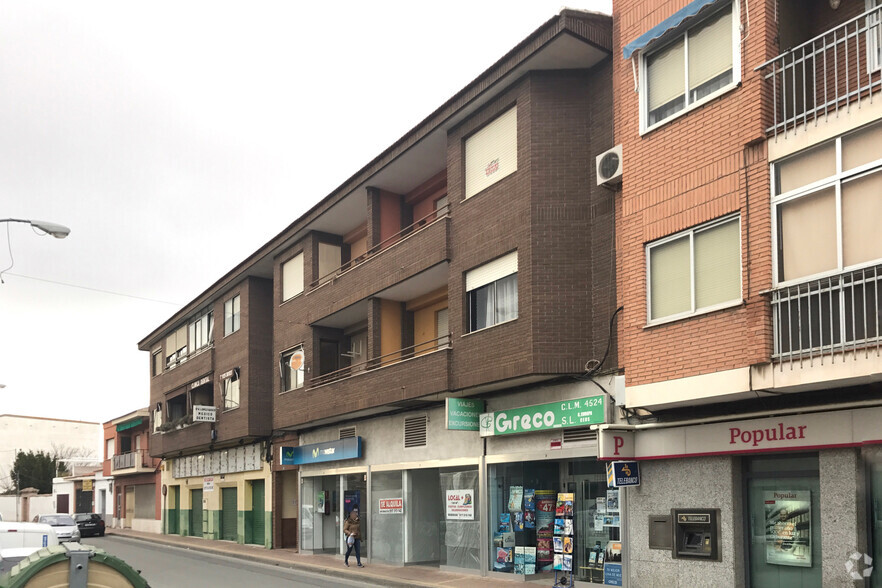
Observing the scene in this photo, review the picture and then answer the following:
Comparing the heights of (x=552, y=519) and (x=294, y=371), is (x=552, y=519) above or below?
below

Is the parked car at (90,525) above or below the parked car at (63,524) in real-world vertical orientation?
below

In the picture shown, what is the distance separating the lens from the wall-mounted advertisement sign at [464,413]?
19406mm

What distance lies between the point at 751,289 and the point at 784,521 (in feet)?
11.0

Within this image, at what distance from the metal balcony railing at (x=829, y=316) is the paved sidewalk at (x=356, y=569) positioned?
820cm

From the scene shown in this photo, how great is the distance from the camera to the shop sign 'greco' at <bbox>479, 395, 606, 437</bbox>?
16047mm

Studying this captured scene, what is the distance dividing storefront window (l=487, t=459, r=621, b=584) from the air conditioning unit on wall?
520cm

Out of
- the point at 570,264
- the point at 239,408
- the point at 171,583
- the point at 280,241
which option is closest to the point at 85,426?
the point at 239,408

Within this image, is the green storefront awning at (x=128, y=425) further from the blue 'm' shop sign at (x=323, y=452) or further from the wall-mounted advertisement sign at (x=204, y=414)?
the blue 'm' shop sign at (x=323, y=452)

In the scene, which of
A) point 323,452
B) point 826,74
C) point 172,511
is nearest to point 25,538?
point 826,74

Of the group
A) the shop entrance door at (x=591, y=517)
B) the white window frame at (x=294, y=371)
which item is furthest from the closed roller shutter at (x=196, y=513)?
the shop entrance door at (x=591, y=517)

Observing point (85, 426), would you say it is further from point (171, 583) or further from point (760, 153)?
point (760, 153)

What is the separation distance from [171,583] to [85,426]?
79.2 m

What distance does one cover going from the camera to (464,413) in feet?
64.2

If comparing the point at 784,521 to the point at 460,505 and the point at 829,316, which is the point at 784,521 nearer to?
the point at 829,316
